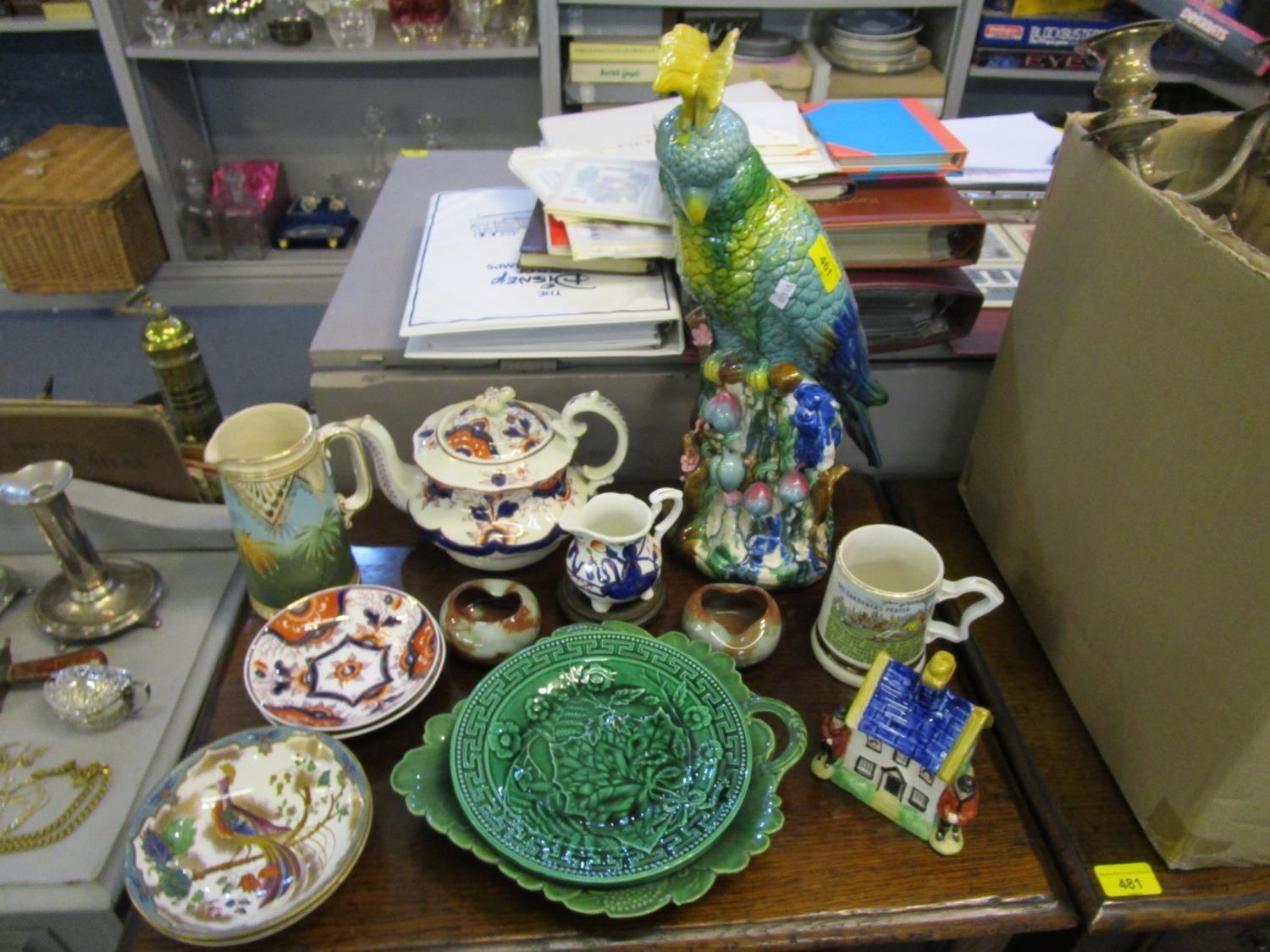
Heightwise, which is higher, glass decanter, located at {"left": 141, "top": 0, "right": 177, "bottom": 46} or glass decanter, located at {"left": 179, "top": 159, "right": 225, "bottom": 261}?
glass decanter, located at {"left": 141, "top": 0, "right": 177, "bottom": 46}

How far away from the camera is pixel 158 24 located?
2.02 m

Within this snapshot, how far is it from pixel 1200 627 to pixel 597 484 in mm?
518

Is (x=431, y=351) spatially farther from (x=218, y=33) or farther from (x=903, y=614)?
(x=218, y=33)

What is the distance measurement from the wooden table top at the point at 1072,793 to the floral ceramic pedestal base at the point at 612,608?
30 cm

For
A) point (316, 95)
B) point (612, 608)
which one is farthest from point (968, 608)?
point (316, 95)

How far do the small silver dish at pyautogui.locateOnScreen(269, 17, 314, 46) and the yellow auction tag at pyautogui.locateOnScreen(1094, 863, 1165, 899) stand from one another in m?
2.20

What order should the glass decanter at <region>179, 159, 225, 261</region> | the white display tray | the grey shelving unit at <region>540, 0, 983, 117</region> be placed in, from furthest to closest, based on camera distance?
1. the glass decanter at <region>179, 159, 225, 261</region>
2. the grey shelving unit at <region>540, 0, 983, 117</region>
3. the white display tray

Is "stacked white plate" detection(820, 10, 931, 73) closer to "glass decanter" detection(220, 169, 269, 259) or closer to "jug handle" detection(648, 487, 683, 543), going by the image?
"glass decanter" detection(220, 169, 269, 259)

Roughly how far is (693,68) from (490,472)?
1.24ft

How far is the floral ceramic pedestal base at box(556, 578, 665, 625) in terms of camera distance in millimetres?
830

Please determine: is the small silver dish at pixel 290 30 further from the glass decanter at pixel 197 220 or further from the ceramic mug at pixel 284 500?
the ceramic mug at pixel 284 500

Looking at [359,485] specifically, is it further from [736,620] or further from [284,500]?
[736,620]

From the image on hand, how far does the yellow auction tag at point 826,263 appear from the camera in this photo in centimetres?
76

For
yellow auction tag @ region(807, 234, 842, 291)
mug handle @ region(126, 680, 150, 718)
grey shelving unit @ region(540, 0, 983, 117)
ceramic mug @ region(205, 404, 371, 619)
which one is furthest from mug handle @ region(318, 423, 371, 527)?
grey shelving unit @ region(540, 0, 983, 117)
